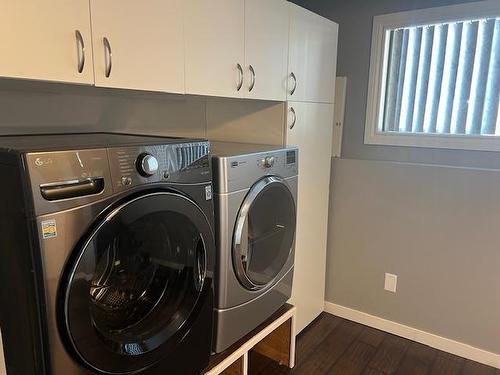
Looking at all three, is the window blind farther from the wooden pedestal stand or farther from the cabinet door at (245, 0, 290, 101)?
the wooden pedestal stand

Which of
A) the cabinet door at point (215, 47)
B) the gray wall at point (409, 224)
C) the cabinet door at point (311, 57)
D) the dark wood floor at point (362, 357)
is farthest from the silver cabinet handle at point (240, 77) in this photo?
the dark wood floor at point (362, 357)

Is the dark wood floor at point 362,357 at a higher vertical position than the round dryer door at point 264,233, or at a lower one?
lower

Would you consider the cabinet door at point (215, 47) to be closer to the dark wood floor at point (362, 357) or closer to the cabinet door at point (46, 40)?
the cabinet door at point (46, 40)

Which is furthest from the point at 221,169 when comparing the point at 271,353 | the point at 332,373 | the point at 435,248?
the point at 435,248

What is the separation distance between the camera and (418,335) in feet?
7.97

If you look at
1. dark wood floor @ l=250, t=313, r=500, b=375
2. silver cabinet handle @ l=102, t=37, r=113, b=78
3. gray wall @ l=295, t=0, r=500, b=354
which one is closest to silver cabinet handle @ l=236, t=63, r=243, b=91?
silver cabinet handle @ l=102, t=37, r=113, b=78

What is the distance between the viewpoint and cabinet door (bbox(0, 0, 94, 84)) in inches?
37.7

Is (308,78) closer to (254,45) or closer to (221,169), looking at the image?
(254,45)

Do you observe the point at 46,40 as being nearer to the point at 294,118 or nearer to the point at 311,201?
the point at 294,118

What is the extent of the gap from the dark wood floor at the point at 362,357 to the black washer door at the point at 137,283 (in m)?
0.99

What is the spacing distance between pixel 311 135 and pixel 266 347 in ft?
4.09

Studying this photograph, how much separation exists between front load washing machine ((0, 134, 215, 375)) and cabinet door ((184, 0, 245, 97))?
0.34 metres

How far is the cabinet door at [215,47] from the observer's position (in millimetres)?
1436

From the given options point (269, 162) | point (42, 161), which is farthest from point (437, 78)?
point (42, 161)
